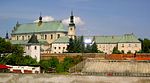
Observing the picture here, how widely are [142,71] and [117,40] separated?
171 ft

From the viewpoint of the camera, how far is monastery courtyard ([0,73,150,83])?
11.8 metres

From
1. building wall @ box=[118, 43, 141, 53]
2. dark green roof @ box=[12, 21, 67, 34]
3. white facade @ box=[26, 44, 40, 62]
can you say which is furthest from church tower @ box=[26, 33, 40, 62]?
building wall @ box=[118, 43, 141, 53]

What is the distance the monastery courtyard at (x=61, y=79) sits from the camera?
11.8m

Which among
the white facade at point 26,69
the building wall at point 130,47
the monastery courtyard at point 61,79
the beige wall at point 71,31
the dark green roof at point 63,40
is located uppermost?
the beige wall at point 71,31

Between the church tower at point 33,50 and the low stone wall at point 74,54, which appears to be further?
the church tower at point 33,50

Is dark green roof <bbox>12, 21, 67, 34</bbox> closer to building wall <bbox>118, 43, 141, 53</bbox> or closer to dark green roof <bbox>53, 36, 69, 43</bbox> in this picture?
dark green roof <bbox>53, 36, 69, 43</bbox>

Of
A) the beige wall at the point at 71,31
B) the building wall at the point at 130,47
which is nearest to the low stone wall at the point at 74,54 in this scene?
the beige wall at the point at 71,31

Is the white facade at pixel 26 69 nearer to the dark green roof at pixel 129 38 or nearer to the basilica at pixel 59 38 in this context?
the basilica at pixel 59 38

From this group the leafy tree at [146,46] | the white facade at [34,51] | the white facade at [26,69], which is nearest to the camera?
the white facade at [26,69]

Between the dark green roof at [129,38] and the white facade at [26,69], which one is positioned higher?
the dark green roof at [129,38]

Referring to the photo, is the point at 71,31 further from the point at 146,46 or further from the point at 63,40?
the point at 146,46

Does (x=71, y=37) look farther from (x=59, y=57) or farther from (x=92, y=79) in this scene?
(x=92, y=79)

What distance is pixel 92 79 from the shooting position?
12203mm

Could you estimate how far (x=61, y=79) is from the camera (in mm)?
12414
